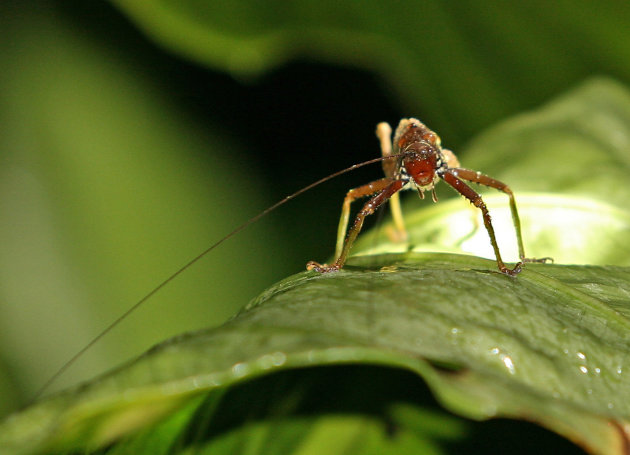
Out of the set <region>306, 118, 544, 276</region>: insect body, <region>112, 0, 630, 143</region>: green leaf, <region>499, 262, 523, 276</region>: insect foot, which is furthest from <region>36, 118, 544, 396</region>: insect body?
<region>112, 0, 630, 143</region>: green leaf

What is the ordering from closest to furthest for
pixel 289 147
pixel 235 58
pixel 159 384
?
pixel 159 384
pixel 235 58
pixel 289 147

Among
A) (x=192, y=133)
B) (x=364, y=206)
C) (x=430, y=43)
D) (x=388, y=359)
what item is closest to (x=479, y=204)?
(x=364, y=206)

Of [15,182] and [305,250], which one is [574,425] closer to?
[305,250]

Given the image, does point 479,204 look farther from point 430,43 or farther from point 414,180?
point 430,43

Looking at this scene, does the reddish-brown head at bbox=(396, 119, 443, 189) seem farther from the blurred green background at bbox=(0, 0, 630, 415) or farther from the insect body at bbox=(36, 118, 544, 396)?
the blurred green background at bbox=(0, 0, 630, 415)

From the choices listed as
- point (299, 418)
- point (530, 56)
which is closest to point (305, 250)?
point (530, 56)

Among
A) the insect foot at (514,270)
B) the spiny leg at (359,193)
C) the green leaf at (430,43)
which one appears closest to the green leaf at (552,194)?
the spiny leg at (359,193)

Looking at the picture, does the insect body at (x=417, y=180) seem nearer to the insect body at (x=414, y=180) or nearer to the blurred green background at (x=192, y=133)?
the insect body at (x=414, y=180)

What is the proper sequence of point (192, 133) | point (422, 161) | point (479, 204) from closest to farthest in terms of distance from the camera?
1. point (479, 204)
2. point (422, 161)
3. point (192, 133)
